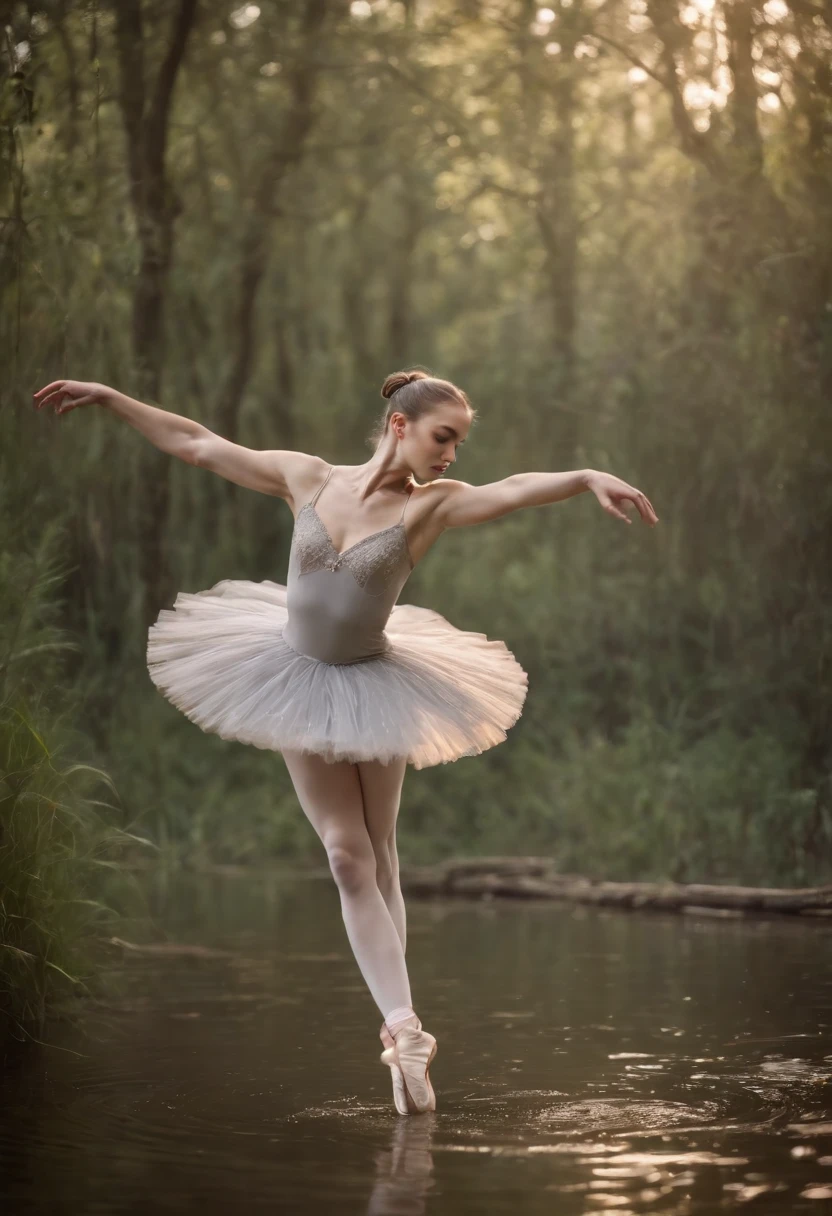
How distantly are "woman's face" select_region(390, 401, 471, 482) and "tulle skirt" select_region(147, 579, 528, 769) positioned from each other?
42 centimetres

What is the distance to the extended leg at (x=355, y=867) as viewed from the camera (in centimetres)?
327

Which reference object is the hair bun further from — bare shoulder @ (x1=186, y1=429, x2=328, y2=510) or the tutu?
the tutu

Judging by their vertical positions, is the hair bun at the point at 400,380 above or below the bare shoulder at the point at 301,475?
above

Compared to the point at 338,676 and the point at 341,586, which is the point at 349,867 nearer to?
the point at 338,676

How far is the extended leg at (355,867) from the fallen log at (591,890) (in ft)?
10.2

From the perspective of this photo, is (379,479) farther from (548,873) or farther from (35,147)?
(548,873)

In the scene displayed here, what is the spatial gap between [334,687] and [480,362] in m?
7.29

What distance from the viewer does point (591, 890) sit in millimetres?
7117

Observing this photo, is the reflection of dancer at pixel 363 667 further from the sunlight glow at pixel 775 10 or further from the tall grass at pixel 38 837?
the sunlight glow at pixel 775 10

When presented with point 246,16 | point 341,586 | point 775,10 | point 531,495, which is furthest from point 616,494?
point 246,16

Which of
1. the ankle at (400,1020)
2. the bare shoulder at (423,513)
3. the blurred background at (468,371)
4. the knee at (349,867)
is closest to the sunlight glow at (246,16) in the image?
the blurred background at (468,371)

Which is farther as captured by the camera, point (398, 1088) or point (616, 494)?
point (398, 1088)

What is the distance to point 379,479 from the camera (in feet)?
11.5

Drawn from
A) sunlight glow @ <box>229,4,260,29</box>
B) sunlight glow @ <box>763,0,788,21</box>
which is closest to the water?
sunlight glow @ <box>763,0,788,21</box>
